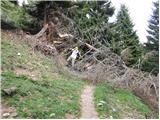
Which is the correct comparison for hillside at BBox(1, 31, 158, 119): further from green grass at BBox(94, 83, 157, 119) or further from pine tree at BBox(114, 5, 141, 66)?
pine tree at BBox(114, 5, 141, 66)

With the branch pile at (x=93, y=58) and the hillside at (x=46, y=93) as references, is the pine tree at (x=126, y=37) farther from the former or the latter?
the hillside at (x=46, y=93)

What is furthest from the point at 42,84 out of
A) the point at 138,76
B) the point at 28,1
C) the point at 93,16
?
the point at 93,16

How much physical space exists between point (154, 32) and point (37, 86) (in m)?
19.7

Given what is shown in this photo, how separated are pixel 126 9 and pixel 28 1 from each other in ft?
36.6

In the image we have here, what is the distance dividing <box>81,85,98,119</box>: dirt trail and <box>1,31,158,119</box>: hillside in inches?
3.9

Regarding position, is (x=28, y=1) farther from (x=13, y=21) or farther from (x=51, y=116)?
(x=51, y=116)

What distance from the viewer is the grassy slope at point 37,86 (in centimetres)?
870

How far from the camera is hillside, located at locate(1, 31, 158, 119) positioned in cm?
871

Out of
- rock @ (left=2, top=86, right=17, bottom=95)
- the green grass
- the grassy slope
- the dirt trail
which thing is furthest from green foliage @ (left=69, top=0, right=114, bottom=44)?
rock @ (left=2, top=86, right=17, bottom=95)

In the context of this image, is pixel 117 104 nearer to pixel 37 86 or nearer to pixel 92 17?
pixel 37 86

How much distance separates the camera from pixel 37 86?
34.2 ft

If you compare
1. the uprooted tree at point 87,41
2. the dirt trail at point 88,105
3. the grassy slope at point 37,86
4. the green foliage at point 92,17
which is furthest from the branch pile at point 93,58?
the dirt trail at point 88,105

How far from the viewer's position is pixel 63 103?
9445mm

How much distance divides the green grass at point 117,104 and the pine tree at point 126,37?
634cm
